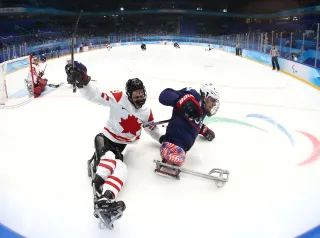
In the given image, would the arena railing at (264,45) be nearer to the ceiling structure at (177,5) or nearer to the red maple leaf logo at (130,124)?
the red maple leaf logo at (130,124)

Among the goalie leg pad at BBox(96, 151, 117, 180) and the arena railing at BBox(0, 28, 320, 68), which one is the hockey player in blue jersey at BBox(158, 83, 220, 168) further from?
Result: the arena railing at BBox(0, 28, 320, 68)

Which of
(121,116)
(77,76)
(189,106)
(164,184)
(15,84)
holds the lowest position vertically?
(164,184)

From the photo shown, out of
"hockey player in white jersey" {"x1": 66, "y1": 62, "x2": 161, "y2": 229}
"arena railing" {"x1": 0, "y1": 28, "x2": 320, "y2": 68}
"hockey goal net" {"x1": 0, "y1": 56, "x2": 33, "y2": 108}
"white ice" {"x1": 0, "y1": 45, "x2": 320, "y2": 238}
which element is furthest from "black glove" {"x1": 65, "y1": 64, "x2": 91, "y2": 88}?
"arena railing" {"x1": 0, "y1": 28, "x2": 320, "y2": 68}

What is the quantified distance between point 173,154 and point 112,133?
550 millimetres

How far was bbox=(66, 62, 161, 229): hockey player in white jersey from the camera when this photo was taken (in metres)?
1.86

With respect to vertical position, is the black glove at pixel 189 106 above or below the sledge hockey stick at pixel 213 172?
above

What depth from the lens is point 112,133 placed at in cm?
255

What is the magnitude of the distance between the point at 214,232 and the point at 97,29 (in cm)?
3770

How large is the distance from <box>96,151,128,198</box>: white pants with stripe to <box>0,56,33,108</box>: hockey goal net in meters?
3.61

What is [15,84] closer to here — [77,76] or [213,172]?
[77,76]

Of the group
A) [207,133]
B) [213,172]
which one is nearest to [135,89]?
[213,172]

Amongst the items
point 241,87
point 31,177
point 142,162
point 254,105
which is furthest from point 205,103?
point 241,87

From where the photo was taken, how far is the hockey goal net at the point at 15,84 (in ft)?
17.6

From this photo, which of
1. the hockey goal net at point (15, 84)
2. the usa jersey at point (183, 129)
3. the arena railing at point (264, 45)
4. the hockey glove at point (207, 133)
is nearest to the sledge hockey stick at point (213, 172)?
the usa jersey at point (183, 129)
